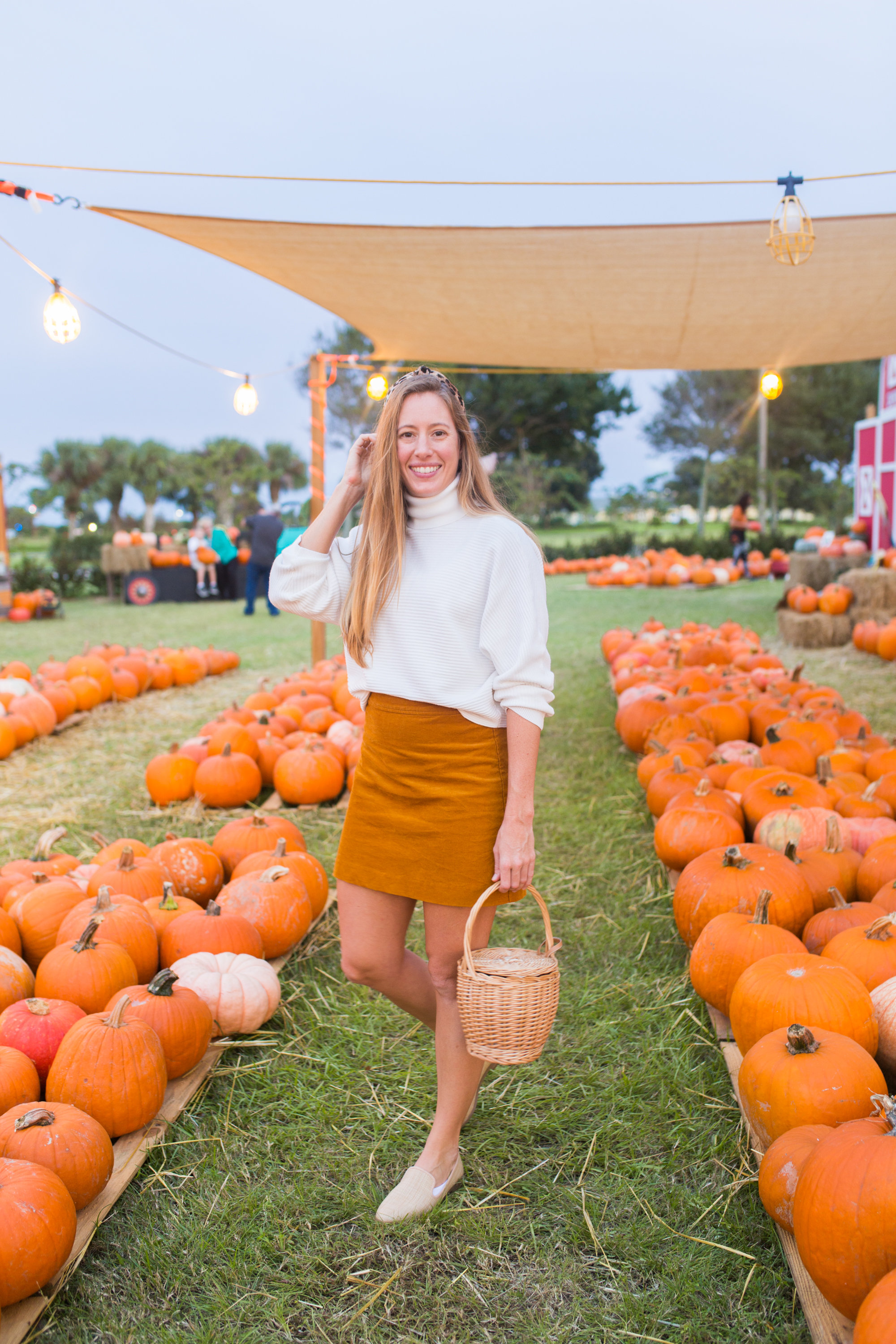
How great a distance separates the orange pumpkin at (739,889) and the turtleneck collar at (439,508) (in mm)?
1357

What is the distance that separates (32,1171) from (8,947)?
41.0 inches

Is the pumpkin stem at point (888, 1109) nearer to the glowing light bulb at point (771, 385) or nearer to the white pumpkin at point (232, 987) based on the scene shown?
the white pumpkin at point (232, 987)

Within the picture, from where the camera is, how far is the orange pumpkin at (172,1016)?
2.19 meters

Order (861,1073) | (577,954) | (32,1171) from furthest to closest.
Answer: (577,954) < (861,1073) < (32,1171)

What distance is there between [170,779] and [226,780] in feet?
0.92

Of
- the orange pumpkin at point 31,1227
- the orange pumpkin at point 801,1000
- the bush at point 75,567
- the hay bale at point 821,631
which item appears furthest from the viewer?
the bush at point 75,567

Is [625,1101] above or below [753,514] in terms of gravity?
below

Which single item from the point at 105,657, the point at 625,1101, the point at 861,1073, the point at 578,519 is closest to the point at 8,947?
the point at 625,1101

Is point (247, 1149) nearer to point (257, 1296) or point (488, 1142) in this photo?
point (257, 1296)

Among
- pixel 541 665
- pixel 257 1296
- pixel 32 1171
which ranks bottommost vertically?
pixel 257 1296

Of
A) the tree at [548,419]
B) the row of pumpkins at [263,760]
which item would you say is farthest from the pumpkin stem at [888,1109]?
the tree at [548,419]

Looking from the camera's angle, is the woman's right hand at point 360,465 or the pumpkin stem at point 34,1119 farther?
the woman's right hand at point 360,465

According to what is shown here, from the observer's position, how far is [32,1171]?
5.40 feet

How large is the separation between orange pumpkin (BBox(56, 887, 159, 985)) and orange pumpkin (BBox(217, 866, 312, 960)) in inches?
12.0
